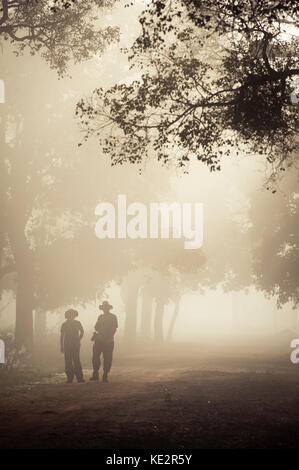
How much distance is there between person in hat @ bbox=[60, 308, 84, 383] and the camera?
657 inches

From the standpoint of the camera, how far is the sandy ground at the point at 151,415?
7.49 metres

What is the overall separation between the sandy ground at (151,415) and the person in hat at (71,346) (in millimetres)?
886

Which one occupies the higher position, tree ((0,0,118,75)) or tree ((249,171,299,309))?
tree ((0,0,118,75))

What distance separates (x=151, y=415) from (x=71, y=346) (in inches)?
298

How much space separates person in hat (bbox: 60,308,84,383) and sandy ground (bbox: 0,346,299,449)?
0.89 meters

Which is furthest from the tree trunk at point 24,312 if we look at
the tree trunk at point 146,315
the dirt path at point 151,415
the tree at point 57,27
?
the tree trunk at point 146,315

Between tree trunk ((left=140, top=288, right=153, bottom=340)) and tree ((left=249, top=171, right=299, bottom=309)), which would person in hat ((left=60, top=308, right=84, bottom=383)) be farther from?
tree trunk ((left=140, top=288, right=153, bottom=340))

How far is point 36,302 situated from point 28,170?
759 cm

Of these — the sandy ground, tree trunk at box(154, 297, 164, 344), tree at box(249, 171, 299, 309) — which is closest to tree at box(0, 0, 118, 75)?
the sandy ground

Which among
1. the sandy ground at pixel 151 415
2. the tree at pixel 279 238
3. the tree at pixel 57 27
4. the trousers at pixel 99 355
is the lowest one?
the sandy ground at pixel 151 415

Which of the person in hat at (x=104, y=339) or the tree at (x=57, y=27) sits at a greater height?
the tree at (x=57, y=27)

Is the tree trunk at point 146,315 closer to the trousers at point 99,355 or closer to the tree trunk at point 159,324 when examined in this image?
the tree trunk at point 159,324

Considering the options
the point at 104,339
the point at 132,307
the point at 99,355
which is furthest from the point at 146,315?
the point at 104,339

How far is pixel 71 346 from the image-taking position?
16859mm
